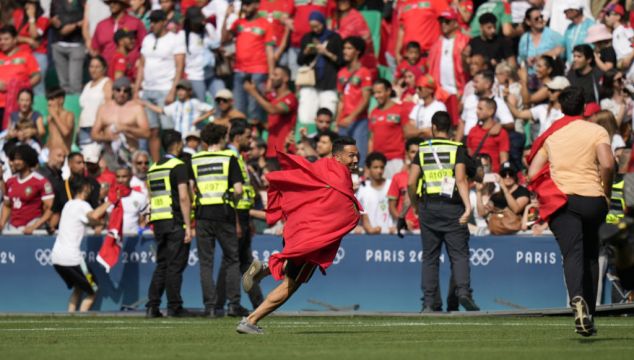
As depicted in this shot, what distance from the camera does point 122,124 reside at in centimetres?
2439

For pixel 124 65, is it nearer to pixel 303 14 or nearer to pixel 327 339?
pixel 303 14

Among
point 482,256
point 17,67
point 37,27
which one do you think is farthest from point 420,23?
point 37,27

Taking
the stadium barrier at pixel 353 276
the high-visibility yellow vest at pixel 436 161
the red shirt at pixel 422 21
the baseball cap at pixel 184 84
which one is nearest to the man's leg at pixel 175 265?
the stadium barrier at pixel 353 276

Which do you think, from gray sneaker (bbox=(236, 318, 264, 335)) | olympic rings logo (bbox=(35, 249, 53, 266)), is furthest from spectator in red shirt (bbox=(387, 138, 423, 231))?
gray sneaker (bbox=(236, 318, 264, 335))

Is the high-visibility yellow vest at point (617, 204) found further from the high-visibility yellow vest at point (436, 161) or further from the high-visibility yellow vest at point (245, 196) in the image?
the high-visibility yellow vest at point (245, 196)

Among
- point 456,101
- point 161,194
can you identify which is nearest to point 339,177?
point 161,194

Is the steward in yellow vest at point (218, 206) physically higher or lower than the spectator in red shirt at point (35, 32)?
lower

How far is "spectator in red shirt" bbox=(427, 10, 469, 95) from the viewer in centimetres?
2286

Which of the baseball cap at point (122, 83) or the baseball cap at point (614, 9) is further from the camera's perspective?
the baseball cap at point (122, 83)

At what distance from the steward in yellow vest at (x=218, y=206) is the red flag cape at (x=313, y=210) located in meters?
4.39

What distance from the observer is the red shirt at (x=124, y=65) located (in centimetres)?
2562

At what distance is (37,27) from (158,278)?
10.0 m

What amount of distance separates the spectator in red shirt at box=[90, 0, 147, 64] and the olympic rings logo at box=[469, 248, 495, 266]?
9.15 meters

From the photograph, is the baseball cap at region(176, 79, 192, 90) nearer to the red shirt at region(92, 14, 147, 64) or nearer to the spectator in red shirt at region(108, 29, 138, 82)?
the spectator in red shirt at region(108, 29, 138, 82)
